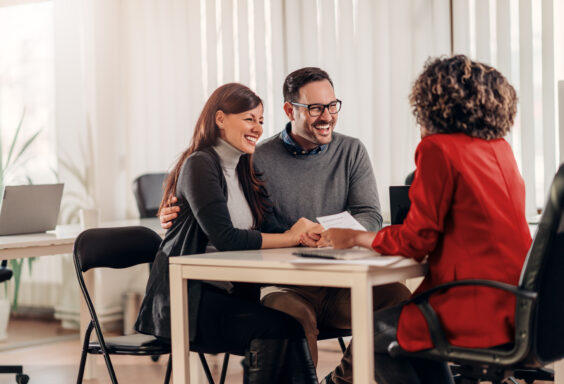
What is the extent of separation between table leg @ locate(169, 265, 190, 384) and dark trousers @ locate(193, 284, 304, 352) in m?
0.07

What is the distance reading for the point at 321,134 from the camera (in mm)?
2770

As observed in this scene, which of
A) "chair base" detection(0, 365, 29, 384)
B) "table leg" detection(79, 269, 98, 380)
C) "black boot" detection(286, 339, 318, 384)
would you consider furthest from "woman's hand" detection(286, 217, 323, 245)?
"chair base" detection(0, 365, 29, 384)

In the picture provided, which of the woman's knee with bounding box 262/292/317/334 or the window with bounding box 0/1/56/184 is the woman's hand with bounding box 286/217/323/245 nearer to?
the woman's knee with bounding box 262/292/317/334

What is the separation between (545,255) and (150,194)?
10.5 ft

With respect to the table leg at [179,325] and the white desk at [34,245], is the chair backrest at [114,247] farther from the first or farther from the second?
the white desk at [34,245]

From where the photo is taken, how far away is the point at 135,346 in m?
2.41

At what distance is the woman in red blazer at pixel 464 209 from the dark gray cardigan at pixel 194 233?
593mm

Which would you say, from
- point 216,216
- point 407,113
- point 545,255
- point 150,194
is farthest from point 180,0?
point 545,255

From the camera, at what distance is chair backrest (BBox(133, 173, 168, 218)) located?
4.59m

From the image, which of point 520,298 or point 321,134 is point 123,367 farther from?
point 520,298

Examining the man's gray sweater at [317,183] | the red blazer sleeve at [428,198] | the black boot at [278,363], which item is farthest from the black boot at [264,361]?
the man's gray sweater at [317,183]

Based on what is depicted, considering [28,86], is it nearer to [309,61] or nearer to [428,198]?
[309,61]

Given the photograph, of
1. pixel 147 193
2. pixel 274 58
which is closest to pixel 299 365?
pixel 147 193

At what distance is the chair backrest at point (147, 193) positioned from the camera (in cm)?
459
